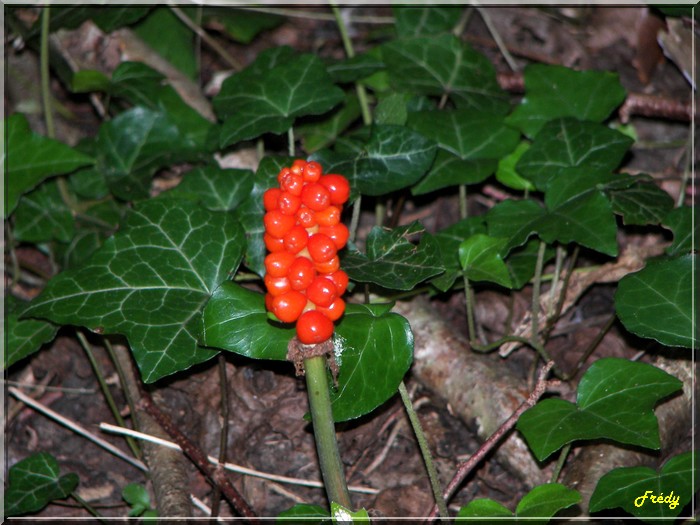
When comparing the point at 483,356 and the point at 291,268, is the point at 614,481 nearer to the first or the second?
the point at 483,356

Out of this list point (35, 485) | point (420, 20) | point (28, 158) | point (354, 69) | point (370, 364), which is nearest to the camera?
point (370, 364)

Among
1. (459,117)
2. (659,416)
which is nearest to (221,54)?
(459,117)

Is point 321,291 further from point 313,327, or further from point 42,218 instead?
point 42,218

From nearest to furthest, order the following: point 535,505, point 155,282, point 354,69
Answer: point 535,505 → point 155,282 → point 354,69

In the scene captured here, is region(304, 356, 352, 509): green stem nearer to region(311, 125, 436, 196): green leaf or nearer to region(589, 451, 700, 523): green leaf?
region(589, 451, 700, 523): green leaf

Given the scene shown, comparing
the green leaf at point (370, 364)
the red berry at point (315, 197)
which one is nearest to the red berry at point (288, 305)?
the red berry at point (315, 197)

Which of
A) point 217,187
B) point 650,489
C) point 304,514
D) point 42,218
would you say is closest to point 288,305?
point 304,514

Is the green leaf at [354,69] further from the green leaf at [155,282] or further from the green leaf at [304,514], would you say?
the green leaf at [304,514]

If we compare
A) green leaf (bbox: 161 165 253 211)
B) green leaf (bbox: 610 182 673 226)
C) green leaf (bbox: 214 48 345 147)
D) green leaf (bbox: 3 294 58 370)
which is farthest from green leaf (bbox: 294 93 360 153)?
green leaf (bbox: 3 294 58 370)
